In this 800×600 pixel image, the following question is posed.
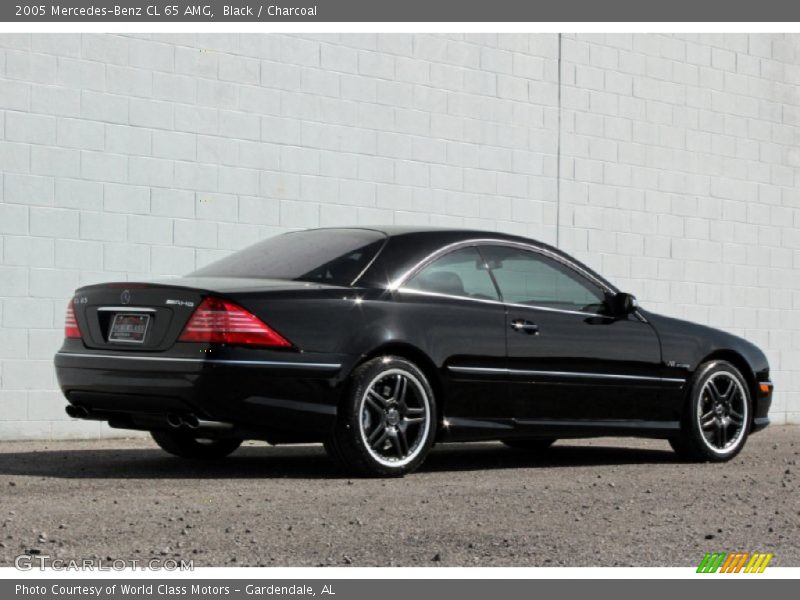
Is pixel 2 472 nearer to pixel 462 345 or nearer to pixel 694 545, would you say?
pixel 462 345

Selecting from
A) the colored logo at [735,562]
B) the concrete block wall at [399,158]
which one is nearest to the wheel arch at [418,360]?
the colored logo at [735,562]

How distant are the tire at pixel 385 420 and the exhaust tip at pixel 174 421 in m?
0.85

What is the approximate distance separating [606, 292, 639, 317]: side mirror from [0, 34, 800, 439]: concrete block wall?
3.73 metres

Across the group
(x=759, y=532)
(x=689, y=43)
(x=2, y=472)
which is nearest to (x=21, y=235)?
(x=2, y=472)

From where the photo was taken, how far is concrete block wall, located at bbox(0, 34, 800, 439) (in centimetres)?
1113

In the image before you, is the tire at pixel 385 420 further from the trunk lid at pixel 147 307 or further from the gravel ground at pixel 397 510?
the trunk lid at pixel 147 307

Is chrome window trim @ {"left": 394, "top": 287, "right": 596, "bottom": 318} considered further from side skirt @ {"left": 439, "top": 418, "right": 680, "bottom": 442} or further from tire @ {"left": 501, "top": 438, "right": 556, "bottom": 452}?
tire @ {"left": 501, "top": 438, "right": 556, "bottom": 452}

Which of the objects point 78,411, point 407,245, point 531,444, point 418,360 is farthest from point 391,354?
point 531,444

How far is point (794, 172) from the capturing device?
17094 mm

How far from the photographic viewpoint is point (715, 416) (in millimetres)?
10125

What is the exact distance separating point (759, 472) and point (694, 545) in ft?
10.9

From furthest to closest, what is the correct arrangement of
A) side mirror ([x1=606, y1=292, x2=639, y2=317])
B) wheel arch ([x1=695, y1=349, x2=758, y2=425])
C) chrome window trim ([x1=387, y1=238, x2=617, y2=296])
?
1. wheel arch ([x1=695, y1=349, x2=758, y2=425])
2. side mirror ([x1=606, y1=292, x2=639, y2=317])
3. chrome window trim ([x1=387, y1=238, x2=617, y2=296])

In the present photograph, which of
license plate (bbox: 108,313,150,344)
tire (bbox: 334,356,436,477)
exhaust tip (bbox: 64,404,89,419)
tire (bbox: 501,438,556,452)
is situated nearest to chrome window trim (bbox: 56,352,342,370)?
license plate (bbox: 108,313,150,344)

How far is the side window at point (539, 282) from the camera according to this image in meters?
9.11
